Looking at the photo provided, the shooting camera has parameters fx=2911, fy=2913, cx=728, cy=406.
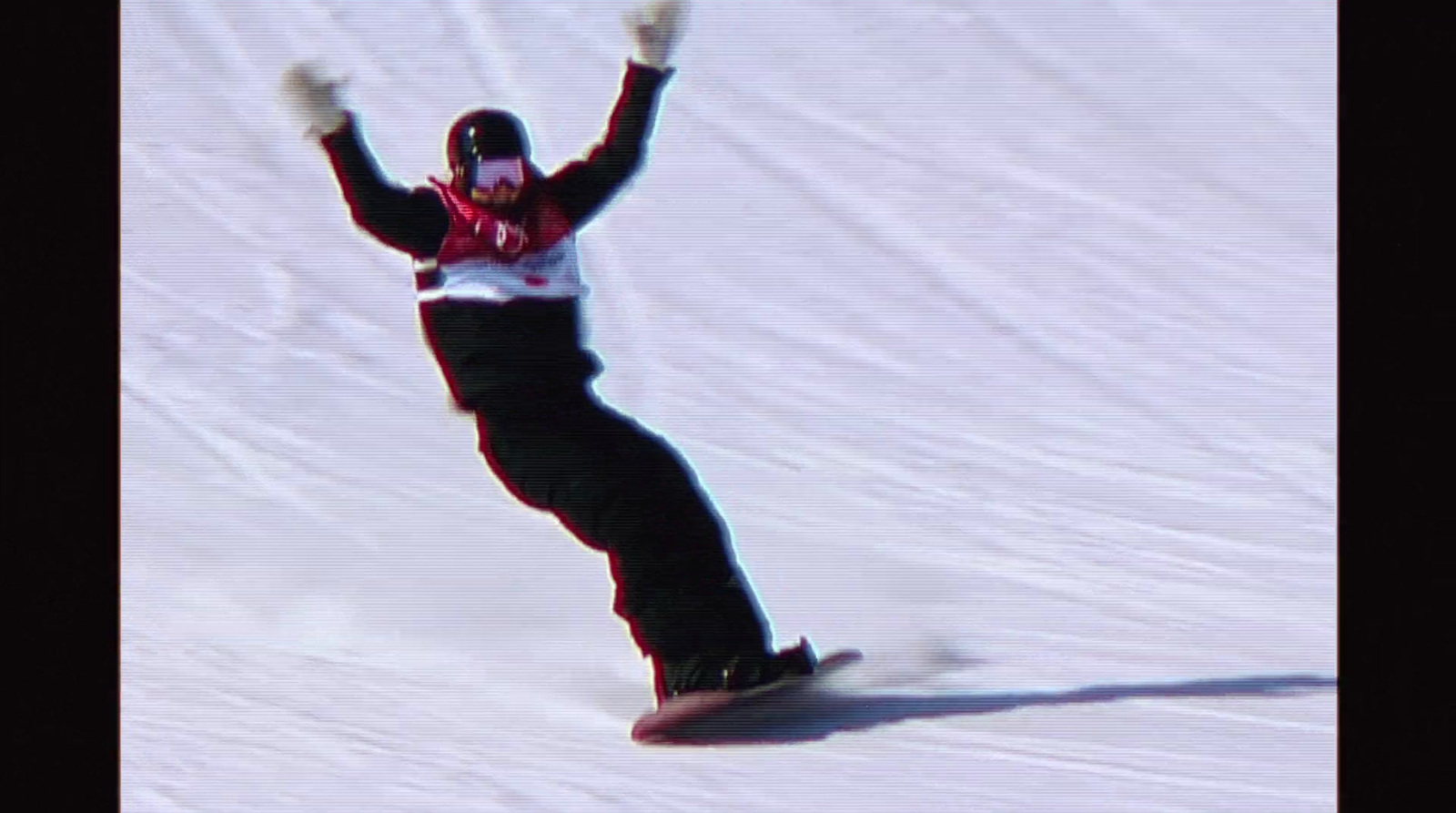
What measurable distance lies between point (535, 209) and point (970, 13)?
2965 mm

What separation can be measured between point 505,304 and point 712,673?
2.15ft

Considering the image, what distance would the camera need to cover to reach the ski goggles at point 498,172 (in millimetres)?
4477

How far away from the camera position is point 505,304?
453 centimetres

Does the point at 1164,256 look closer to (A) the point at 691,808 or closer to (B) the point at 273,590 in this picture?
(B) the point at 273,590

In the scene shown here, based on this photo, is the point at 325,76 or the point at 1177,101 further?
the point at 1177,101

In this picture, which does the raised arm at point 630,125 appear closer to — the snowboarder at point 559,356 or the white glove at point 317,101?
the snowboarder at point 559,356

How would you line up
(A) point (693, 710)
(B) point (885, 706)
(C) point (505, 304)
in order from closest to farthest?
(A) point (693, 710), (C) point (505, 304), (B) point (885, 706)

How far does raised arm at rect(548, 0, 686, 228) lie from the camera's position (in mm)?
4562

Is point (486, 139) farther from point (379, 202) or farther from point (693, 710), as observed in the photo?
point (693, 710)

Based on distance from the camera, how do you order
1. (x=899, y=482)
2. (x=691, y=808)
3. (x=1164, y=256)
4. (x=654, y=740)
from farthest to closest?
1. (x=1164, y=256)
2. (x=899, y=482)
3. (x=654, y=740)
4. (x=691, y=808)

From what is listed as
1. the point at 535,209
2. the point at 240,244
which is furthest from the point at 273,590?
the point at 240,244

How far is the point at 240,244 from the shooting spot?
7.17 metres

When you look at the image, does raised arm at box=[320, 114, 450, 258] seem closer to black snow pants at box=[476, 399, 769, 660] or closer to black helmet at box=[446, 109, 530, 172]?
black helmet at box=[446, 109, 530, 172]

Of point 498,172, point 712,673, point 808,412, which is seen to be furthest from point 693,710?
point 808,412
